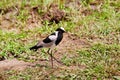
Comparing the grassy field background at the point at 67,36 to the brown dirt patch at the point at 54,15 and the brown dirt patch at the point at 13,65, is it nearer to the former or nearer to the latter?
the brown dirt patch at the point at 54,15

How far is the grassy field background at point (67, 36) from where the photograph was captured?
614 centimetres

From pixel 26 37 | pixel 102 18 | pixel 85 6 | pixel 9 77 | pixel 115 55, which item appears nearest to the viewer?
pixel 9 77

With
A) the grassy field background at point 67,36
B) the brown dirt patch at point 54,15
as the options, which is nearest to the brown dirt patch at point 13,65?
the grassy field background at point 67,36

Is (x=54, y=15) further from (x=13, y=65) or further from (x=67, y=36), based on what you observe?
(x=13, y=65)

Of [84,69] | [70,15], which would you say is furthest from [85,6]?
[84,69]

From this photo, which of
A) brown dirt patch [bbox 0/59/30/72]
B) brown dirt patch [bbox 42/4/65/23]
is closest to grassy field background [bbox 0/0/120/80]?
brown dirt patch [bbox 42/4/65/23]

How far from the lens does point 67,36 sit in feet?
25.3

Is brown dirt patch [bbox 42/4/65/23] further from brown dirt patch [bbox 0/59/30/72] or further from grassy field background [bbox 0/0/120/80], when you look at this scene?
brown dirt patch [bbox 0/59/30/72]

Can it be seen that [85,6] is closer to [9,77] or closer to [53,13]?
[53,13]

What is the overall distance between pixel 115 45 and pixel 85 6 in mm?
2097

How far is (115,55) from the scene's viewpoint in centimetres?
678

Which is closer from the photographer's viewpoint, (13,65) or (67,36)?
Result: (13,65)

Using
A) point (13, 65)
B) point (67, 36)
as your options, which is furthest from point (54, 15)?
point (13, 65)

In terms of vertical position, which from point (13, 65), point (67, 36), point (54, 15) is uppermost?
point (54, 15)
